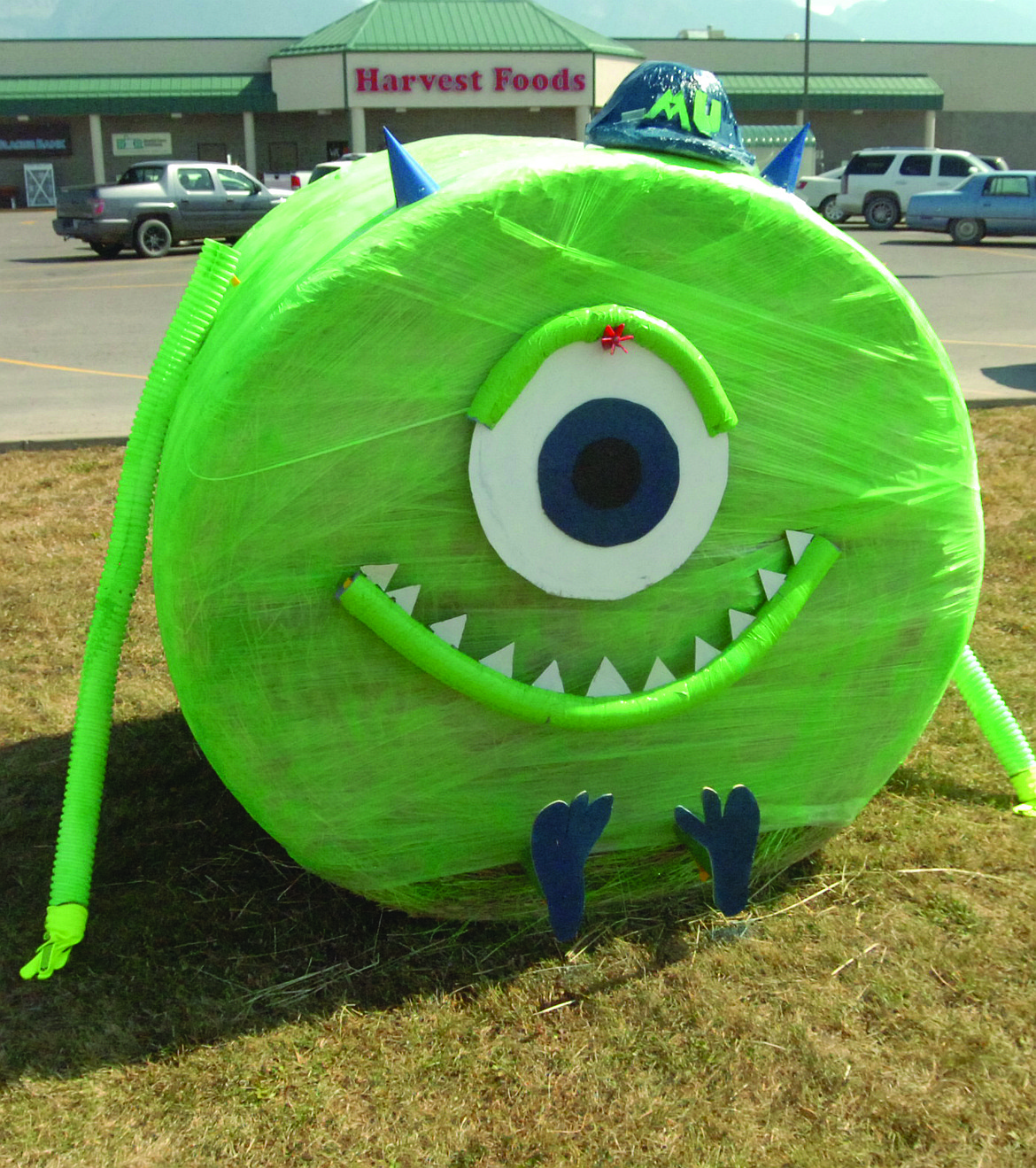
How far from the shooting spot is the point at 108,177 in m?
42.0

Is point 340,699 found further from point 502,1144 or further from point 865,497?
point 865,497

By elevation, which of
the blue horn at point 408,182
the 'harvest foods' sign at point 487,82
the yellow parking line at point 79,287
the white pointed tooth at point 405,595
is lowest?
the white pointed tooth at point 405,595

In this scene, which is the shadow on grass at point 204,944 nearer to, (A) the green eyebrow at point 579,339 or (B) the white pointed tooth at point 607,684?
(B) the white pointed tooth at point 607,684

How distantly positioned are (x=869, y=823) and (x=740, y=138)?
2.06 m

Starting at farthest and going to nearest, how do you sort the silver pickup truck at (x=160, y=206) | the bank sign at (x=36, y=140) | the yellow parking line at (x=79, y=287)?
the bank sign at (x=36, y=140)
the silver pickup truck at (x=160, y=206)
the yellow parking line at (x=79, y=287)

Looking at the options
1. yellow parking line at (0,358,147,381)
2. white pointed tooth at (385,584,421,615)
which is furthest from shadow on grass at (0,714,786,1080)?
yellow parking line at (0,358,147,381)

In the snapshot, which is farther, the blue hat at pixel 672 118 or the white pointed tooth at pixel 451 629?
the blue hat at pixel 672 118

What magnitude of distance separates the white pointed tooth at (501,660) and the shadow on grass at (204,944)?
0.82 meters

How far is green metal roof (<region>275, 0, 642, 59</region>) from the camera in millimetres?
38375

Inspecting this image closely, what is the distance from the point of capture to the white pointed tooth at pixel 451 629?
9.26 feet

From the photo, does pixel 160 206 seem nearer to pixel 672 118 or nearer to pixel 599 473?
pixel 672 118

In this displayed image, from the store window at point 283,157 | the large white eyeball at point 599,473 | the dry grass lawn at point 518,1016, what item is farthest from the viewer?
the store window at point 283,157

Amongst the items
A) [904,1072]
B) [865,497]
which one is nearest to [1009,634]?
[865,497]

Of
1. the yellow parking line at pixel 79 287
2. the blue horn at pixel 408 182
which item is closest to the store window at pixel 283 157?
the yellow parking line at pixel 79 287
